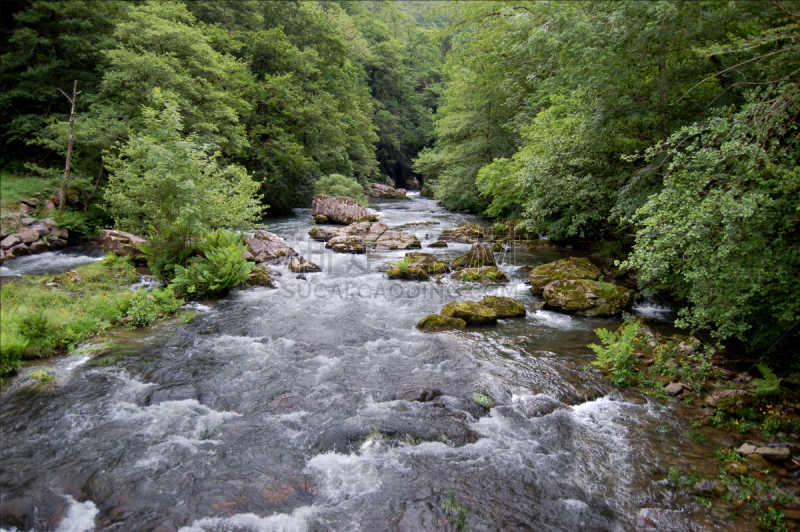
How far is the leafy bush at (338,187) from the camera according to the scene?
1061 inches

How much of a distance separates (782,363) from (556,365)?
11.2ft

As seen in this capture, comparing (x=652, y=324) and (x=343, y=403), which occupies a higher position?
(x=652, y=324)

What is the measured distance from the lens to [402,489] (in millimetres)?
4512

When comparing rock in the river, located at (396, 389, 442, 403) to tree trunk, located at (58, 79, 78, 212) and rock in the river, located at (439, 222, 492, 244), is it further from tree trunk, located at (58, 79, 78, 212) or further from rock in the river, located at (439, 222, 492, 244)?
tree trunk, located at (58, 79, 78, 212)

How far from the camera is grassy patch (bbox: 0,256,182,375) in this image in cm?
686

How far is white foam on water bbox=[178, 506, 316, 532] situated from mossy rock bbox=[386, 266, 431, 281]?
951cm

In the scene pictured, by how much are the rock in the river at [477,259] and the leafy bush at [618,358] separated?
22.4 ft

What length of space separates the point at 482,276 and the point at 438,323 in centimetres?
431

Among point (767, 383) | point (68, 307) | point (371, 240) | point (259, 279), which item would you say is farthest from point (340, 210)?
point (767, 383)

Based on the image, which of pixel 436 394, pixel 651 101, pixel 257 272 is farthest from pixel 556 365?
pixel 257 272

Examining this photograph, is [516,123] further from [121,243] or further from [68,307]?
[68,307]

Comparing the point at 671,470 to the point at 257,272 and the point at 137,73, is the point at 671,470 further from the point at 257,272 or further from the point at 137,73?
the point at 137,73

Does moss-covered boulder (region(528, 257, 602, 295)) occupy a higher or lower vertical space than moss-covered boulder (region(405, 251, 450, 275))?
higher

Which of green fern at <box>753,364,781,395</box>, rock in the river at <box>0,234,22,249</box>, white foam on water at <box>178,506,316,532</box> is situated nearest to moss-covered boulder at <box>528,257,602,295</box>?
green fern at <box>753,364,781,395</box>
